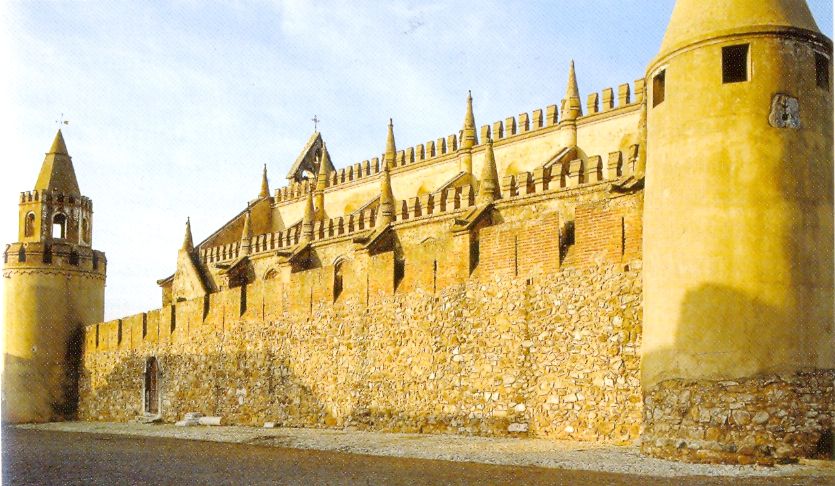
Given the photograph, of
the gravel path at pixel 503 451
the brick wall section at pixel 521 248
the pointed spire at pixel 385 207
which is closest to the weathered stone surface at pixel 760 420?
the gravel path at pixel 503 451

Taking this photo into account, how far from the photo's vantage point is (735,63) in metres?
12.3

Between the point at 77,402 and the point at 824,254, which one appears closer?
the point at 824,254

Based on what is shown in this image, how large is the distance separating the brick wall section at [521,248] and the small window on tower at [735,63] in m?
3.95

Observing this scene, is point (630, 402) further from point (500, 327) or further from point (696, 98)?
point (696, 98)

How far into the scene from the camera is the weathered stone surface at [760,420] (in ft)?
36.5

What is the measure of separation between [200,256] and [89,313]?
37.3 ft

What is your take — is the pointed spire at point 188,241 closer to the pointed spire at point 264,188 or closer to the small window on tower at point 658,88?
the pointed spire at point 264,188

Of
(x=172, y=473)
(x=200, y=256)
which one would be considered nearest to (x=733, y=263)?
(x=172, y=473)

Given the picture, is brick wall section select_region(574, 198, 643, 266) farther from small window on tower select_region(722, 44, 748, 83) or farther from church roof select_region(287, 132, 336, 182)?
church roof select_region(287, 132, 336, 182)

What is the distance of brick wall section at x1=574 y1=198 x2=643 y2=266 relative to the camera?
13.9 meters

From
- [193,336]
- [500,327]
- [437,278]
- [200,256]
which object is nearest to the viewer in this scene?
[500,327]

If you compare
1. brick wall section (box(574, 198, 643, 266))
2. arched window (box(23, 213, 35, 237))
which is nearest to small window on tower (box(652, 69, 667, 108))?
brick wall section (box(574, 198, 643, 266))

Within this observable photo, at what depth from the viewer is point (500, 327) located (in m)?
16.2

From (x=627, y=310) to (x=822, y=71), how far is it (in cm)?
415
